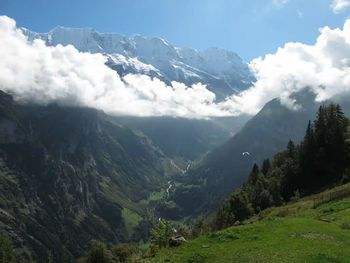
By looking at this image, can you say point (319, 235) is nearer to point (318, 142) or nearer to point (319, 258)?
point (319, 258)

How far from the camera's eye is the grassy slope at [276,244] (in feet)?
128

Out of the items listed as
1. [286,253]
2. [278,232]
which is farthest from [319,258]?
[278,232]

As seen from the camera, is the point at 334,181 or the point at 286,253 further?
the point at 334,181

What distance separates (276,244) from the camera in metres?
42.8

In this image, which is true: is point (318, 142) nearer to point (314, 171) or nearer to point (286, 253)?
point (314, 171)

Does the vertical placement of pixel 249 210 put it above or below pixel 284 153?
below

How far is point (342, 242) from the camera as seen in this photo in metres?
42.9

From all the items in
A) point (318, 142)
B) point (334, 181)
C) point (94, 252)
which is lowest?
point (94, 252)

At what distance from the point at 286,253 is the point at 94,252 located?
428 ft

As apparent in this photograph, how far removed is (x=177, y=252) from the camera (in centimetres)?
4550

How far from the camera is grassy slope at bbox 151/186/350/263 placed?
3903 cm

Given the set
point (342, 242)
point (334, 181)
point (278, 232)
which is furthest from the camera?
point (334, 181)

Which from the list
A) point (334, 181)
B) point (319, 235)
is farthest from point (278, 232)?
point (334, 181)

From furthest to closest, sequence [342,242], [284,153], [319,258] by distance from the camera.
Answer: [284,153], [342,242], [319,258]
